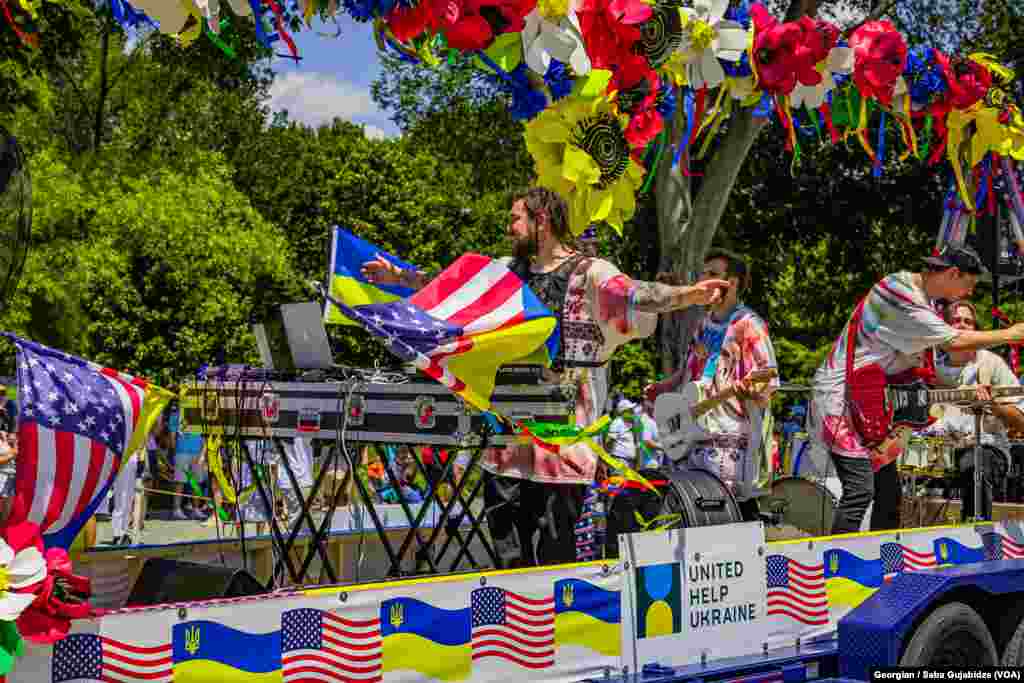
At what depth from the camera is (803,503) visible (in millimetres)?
7727

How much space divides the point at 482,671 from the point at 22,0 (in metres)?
2.51

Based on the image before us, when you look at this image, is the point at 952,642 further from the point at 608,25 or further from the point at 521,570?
the point at 608,25

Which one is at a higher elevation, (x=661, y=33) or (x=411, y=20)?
(x=661, y=33)

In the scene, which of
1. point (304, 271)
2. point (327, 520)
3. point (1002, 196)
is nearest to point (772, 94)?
point (1002, 196)

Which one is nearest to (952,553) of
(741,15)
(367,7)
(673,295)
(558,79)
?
(673,295)

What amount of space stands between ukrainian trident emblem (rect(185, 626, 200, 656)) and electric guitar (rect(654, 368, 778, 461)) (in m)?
3.43

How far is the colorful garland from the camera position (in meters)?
4.99

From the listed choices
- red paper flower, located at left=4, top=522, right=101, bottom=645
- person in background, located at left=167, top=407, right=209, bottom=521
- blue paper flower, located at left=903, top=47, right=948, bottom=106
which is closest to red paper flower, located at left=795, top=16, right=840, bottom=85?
blue paper flower, located at left=903, top=47, right=948, bottom=106

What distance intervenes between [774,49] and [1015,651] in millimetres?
2925

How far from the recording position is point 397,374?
5.02m

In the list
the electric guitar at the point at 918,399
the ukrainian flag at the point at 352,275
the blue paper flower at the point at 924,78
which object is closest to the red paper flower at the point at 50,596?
the ukrainian flag at the point at 352,275

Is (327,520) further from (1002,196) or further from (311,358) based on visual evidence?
(1002,196)

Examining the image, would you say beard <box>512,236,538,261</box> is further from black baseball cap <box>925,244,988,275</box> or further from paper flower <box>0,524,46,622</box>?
paper flower <box>0,524,46,622</box>

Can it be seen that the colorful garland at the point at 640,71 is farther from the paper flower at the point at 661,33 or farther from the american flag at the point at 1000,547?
the american flag at the point at 1000,547
